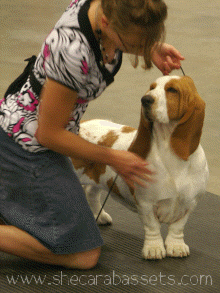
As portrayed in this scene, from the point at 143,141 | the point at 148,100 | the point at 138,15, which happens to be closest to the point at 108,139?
the point at 143,141

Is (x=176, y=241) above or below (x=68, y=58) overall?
below

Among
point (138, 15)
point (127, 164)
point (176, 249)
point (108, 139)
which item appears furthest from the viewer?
point (108, 139)

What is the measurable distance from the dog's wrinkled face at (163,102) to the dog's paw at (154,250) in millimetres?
426

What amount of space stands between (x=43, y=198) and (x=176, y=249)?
48cm

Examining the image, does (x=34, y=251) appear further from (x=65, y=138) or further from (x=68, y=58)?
(x=68, y=58)

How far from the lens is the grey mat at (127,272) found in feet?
5.54

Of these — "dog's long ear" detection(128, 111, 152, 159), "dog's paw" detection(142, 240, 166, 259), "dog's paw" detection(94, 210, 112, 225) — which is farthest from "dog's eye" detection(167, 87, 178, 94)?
"dog's paw" detection(94, 210, 112, 225)

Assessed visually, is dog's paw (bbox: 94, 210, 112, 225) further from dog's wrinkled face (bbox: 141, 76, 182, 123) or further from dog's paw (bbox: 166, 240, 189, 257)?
dog's wrinkled face (bbox: 141, 76, 182, 123)

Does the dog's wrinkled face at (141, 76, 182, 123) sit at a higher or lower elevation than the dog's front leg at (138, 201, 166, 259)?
higher

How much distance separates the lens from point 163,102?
5.47 ft

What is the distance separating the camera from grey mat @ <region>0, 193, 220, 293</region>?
1688mm

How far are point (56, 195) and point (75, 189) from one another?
65 millimetres

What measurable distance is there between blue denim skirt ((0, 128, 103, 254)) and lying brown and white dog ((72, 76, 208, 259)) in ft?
0.70

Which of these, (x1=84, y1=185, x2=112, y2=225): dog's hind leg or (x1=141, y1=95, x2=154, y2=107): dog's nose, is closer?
(x1=141, y1=95, x2=154, y2=107): dog's nose
